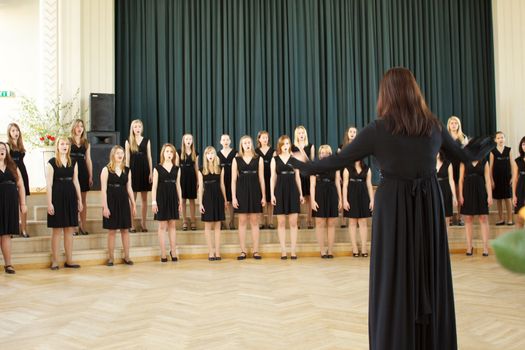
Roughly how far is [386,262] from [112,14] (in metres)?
9.69

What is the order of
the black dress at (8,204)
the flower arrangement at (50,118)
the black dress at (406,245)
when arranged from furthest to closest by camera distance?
the flower arrangement at (50,118) → the black dress at (8,204) → the black dress at (406,245)

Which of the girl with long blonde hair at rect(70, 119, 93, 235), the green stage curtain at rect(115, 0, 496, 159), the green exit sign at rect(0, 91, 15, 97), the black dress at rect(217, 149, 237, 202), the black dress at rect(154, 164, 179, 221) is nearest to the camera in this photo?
the black dress at rect(154, 164, 179, 221)

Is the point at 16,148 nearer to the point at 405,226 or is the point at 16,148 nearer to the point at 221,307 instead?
the point at 221,307

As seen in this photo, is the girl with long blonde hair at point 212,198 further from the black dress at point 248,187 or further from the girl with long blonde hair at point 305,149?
the girl with long blonde hair at point 305,149

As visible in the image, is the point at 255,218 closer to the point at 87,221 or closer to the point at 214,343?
the point at 87,221

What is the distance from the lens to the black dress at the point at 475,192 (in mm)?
7098

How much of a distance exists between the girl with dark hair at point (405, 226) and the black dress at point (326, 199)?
4846 mm

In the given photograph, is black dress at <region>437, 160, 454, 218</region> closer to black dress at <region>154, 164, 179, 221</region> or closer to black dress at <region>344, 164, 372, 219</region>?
black dress at <region>344, 164, 372, 219</region>

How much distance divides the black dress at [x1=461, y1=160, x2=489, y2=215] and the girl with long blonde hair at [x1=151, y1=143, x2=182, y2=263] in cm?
388

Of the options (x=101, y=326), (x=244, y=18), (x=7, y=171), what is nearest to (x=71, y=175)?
(x=7, y=171)

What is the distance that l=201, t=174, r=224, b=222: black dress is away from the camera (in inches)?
282

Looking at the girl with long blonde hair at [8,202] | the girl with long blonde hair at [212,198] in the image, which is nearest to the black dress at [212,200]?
the girl with long blonde hair at [212,198]

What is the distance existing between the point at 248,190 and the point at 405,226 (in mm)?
4990

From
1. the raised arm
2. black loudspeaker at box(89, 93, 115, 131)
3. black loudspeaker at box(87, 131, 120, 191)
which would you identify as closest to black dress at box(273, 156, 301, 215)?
black loudspeaker at box(87, 131, 120, 191)
